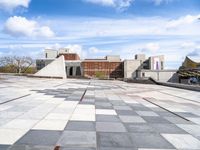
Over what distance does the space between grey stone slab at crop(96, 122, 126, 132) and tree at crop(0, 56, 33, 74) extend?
272 ft

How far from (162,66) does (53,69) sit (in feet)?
408

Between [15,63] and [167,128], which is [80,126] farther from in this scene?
[15,63]

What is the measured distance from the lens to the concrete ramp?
1940 inches

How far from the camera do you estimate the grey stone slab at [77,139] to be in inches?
238

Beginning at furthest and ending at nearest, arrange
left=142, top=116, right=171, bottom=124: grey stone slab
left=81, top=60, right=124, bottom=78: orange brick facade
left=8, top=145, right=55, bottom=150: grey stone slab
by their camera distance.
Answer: left=81, top=60, right=124, bottom=78: orange brick facade < left=142, top=116, right=171, bottom=124: grey stone slab < left=8, top=145, right=55, bottom=150: grey stone slab

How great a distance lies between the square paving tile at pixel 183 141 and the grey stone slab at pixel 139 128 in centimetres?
65

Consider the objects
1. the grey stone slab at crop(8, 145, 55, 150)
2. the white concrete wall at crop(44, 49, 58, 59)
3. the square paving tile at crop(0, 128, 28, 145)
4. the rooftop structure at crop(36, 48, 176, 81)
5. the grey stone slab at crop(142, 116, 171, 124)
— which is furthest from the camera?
the white concrete wall at crop(44, 49, 58, 59)

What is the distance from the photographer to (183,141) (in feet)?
22.1

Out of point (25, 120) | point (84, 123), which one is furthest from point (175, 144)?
point (25, 120)

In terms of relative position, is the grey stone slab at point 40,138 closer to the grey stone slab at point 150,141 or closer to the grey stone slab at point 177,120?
the grey stone slab at point 150,141

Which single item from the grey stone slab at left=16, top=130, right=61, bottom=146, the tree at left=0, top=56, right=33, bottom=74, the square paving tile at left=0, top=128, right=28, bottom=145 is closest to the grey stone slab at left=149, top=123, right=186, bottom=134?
the grey stone slab at left=16, top=130, right=61, bottom=146

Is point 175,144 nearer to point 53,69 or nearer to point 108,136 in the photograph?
point 108,136

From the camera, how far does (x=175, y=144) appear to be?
21.1ft

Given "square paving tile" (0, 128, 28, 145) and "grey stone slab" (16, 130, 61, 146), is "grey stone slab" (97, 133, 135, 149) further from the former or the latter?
"square paving tile" (0, 128, 28, 145)
